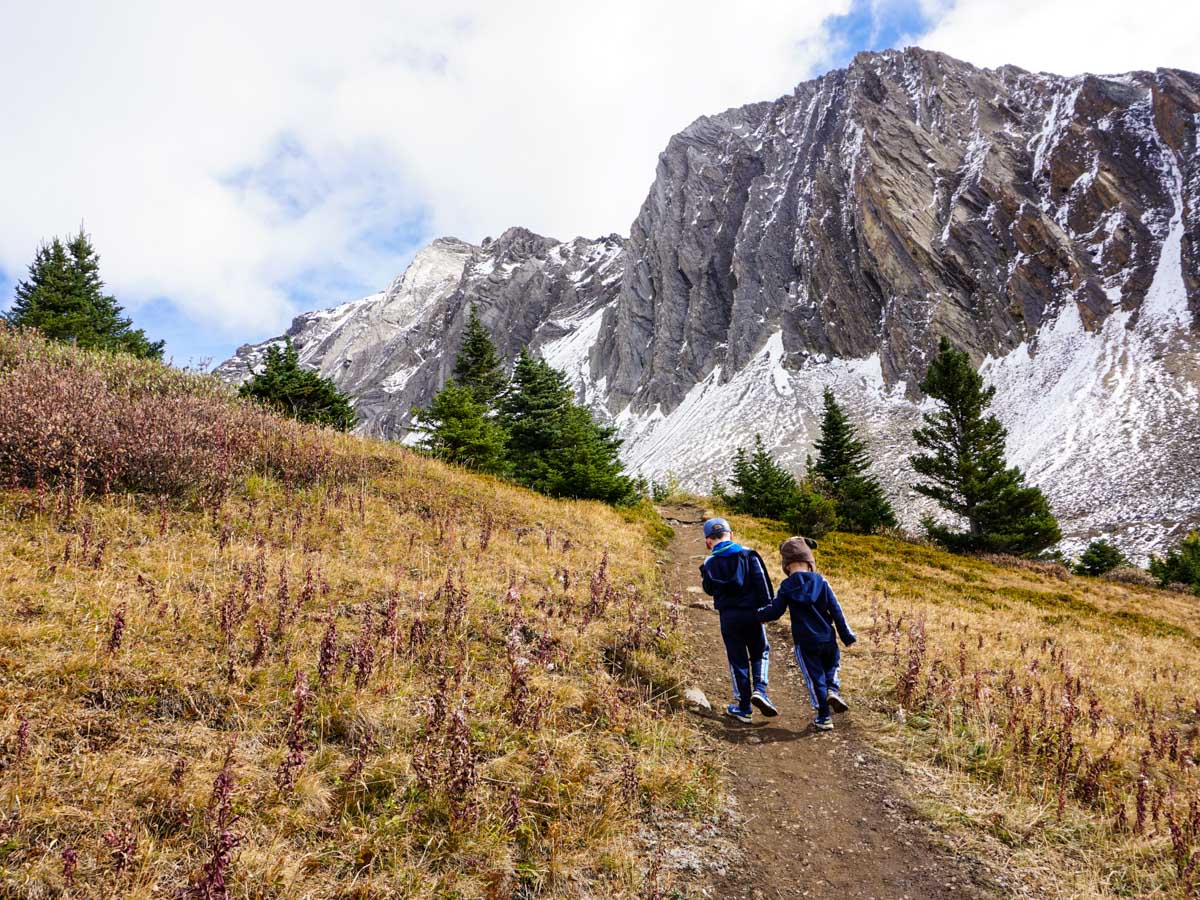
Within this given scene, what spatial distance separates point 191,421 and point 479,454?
9195 millimetres

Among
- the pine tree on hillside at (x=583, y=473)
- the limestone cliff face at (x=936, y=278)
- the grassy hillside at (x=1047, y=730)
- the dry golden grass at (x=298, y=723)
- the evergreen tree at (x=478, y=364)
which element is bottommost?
the grassy hillside at (x=1047, y=730)

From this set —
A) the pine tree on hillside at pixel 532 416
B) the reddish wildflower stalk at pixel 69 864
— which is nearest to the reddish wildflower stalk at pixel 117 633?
the reddish wildflower stalk at pixel 69 864

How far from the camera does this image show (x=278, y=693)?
14.1 ft

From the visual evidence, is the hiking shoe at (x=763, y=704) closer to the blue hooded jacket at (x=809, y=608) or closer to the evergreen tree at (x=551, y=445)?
the blue hooded jacket at (x=809, y=608)

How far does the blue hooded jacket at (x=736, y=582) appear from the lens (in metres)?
6.69

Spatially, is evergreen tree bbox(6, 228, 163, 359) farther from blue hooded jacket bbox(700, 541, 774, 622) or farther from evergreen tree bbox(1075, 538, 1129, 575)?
evergreen tree bbox(1075, 538, 1129, 575)

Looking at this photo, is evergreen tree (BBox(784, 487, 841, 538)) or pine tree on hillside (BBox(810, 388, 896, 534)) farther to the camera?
pine tree on hillside (BBox(810, 388, 896, 534))

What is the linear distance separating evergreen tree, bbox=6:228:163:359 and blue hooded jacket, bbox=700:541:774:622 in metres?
29.4

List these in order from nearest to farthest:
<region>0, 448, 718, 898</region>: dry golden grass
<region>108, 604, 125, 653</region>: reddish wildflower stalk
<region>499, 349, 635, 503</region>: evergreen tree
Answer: <region>0, 448, 718, 898</region>: dry golden grass → <region>108, 604, 125, 653</region>: reddish wildflower stalk → <region>499, 349, 635, 503</region>: evergreen tree

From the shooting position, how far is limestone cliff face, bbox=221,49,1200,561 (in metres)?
51.7

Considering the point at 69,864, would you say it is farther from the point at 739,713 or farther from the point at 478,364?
the point at 478,364

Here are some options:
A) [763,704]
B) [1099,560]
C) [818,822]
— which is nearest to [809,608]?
[763,704]

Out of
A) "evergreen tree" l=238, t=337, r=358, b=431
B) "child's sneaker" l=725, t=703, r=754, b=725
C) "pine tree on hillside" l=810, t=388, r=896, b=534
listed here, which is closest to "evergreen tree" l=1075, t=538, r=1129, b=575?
"pine tree on hillside" l=810, t=388, r=896, b=534

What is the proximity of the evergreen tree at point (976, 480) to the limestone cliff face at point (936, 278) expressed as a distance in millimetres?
17548
